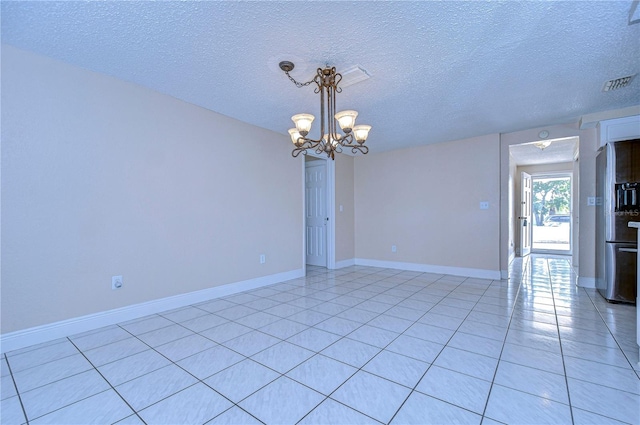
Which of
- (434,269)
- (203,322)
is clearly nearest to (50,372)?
(203,322)

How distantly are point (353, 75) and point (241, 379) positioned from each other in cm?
250

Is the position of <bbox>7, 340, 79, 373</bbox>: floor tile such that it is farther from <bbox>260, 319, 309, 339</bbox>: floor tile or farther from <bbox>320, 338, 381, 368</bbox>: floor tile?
<bbox>320, 338, 381, 368</bbox>: floor tile

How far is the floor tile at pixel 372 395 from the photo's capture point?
1.42 m

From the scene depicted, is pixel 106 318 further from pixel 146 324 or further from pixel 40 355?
pixel 40 355

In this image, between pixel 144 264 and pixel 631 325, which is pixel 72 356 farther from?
pixel 631 325

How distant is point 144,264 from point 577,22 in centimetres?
402

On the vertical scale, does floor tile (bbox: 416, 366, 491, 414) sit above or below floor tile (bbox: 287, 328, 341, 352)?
above

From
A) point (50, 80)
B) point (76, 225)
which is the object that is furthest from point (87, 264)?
point (50, 80)

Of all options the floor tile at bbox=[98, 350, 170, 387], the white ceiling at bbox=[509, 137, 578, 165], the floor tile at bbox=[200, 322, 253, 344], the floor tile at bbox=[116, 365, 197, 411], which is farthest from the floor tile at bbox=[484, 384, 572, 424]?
the white ceiling at bbox=[509, 137, 578, 165]

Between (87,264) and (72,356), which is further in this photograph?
(87,264)

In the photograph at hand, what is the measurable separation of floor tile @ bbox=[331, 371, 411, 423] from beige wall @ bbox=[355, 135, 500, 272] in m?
3.60

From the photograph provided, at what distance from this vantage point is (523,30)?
191 centimetres

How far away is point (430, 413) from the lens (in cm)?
140

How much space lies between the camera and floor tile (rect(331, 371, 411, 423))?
1424mm
